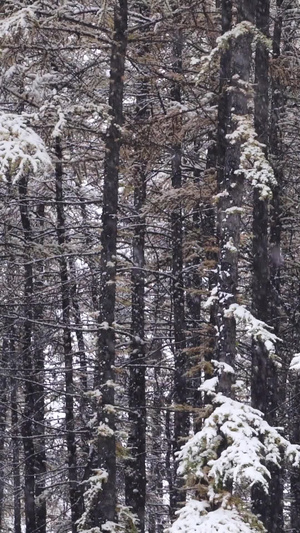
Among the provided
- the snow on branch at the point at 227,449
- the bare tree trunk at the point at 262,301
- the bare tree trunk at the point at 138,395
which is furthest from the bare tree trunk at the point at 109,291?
the bare tree trunk at the point at 138,395

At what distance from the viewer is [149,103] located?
1236 centimetres

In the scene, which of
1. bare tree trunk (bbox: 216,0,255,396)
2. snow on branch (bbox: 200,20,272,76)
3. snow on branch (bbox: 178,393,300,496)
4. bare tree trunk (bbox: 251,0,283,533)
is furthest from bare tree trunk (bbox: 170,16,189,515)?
snow on branch (bbox: 178,393,300,496)

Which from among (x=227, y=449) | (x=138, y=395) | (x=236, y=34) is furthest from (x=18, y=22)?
(x=138, y=395)

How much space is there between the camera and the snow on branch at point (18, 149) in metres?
7.37

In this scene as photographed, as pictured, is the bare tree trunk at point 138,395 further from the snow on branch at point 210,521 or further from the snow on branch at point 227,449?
the snow on branch at point 210,521

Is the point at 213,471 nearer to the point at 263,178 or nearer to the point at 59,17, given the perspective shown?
the point at 263,178

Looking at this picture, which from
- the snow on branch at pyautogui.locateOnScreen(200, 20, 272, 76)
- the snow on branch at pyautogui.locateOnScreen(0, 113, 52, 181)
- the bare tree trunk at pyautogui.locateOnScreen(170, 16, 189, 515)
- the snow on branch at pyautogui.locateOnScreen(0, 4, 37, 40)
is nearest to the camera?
the snow on branch at pyautogui.locateOnScreen(0, 113, 52, 181)

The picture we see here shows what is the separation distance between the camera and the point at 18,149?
7.53m

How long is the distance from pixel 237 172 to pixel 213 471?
137 inches

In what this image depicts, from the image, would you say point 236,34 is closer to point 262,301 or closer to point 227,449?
point 262,301

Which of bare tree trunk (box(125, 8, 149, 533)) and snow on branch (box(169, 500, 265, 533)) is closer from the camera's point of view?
snow on branch (box(169, 500, 265, 533))

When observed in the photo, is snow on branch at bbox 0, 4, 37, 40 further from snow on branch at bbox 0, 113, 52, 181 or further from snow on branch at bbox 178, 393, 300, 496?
snow on branch at bbox 178, 393, 300, 496

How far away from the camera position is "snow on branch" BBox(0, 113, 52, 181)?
24.2ft

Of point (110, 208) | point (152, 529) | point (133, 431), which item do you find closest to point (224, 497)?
point (110, 208)
